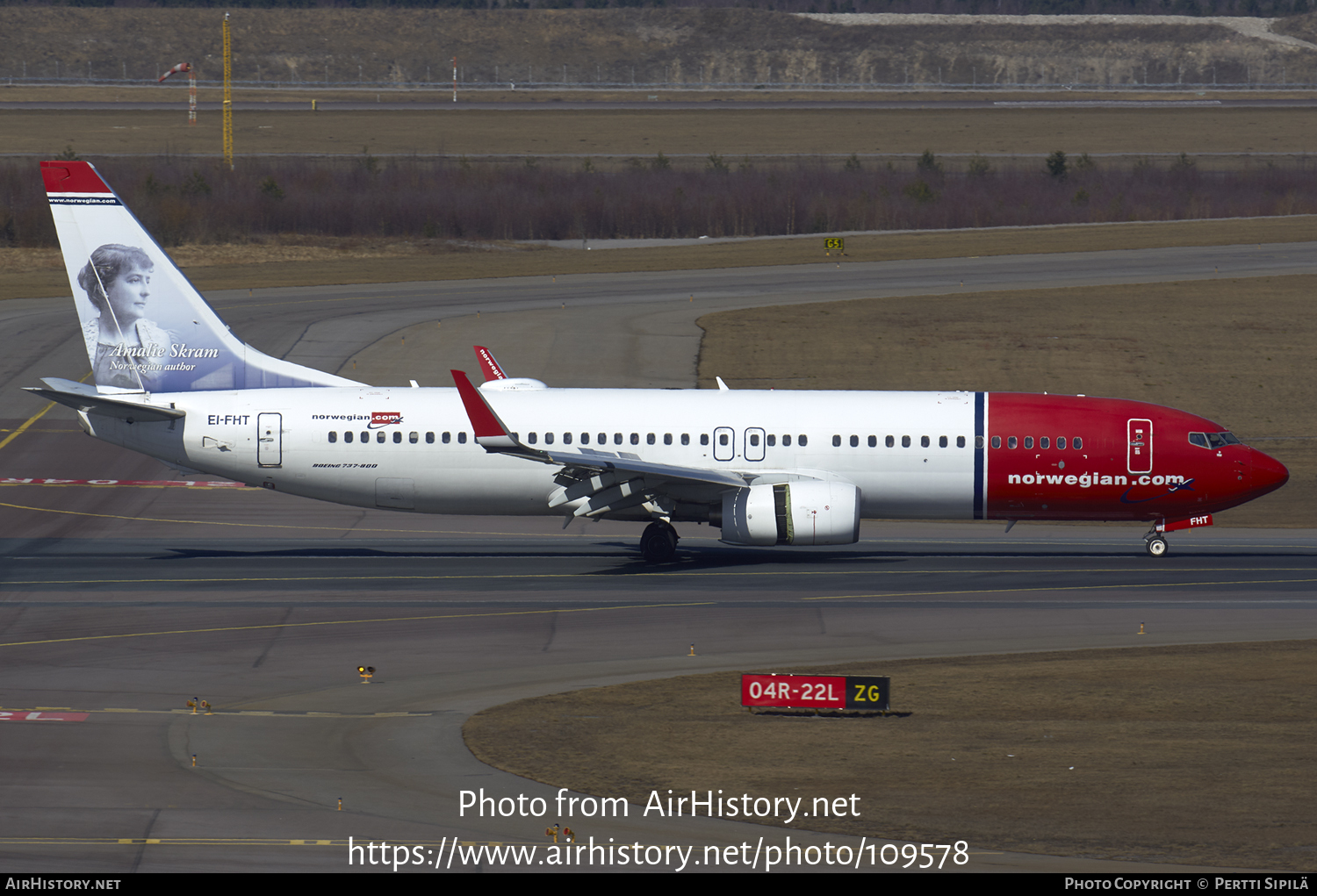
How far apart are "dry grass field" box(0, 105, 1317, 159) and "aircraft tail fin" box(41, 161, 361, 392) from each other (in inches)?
3669

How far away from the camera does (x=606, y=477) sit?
39.8m

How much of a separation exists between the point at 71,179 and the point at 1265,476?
108 feet

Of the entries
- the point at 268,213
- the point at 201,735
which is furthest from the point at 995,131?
the point at 201,735

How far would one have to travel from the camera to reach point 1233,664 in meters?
30.2

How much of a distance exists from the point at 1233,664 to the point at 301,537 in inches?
1019

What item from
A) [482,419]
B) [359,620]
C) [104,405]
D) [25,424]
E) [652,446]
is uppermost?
[482,419]

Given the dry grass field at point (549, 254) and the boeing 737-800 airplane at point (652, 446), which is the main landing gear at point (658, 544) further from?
the dry grass field at point (549, 254)

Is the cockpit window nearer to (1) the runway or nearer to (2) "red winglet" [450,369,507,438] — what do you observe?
(1) the runway

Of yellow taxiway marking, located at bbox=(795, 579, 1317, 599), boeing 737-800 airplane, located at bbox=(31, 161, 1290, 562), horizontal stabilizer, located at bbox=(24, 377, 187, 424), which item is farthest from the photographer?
boeing 737-800 airplane, located at bbox=(31, 161, 1290, 562)

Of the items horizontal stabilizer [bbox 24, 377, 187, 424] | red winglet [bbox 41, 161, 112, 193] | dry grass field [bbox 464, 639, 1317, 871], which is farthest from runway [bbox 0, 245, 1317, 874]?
red winglet [bbox 41, 161, 112, 193]

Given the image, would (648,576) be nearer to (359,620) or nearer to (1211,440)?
(359,620)

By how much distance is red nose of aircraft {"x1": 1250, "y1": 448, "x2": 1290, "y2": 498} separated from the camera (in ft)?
135

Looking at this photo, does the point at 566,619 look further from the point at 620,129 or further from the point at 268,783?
the point at 620,129

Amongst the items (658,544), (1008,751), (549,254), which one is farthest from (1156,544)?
(549,254)
